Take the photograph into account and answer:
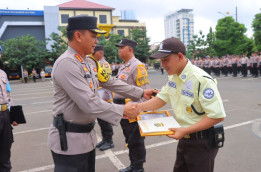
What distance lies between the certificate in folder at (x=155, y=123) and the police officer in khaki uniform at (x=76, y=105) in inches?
10.3

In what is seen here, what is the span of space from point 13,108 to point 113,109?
2.19m

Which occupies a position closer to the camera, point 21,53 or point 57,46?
point 21,53

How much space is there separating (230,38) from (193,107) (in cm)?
3791

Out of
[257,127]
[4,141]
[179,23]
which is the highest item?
[179,23]

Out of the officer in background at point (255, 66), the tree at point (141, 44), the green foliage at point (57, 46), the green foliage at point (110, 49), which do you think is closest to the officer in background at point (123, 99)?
the officer in background at point (255, 66)

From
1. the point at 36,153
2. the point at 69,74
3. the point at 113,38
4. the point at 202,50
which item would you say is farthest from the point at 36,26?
the point at 69,74

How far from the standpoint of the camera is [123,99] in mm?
3891

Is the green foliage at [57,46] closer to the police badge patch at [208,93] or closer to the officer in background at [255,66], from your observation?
the officer in background at [255,66]

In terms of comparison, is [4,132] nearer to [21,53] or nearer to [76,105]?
[76,105]

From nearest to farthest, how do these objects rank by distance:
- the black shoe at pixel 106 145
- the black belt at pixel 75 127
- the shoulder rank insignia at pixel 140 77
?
the black belt at pixel 75 127 < the shoulder rank insignia at pixel 140 77 < the black shoe at pixel 106 145

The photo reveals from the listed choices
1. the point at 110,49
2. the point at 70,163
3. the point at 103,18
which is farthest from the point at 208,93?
the point at 103,18

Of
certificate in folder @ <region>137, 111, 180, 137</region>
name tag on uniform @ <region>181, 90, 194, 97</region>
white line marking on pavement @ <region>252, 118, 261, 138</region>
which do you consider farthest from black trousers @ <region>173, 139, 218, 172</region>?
white line marking on pavement @ <region>252, 118, 261, 138</region>

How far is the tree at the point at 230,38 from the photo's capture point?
3562cm

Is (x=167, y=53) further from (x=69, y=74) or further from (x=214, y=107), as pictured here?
(x=69, y=74)
